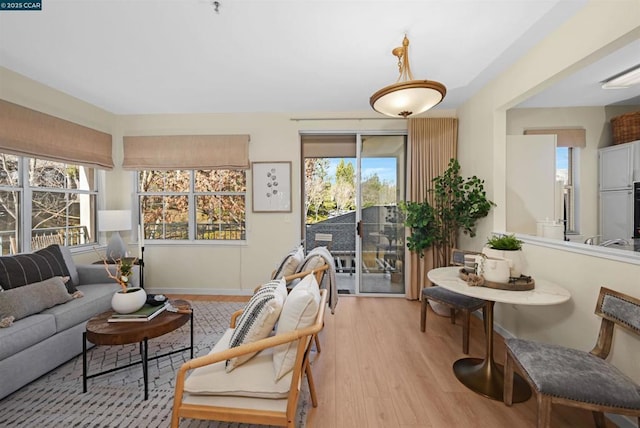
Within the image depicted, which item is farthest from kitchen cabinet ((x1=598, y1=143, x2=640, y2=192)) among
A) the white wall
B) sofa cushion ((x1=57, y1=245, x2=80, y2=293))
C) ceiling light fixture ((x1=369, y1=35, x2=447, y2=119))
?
sofa cushion ((x1=57, y1=245, x2=80, y2=293))

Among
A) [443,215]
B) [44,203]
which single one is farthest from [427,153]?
[44,203]

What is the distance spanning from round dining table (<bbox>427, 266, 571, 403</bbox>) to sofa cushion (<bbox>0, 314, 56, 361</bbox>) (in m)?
3.01

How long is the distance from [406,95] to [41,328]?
10.7 feet

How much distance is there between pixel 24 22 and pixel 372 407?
12.6 ft

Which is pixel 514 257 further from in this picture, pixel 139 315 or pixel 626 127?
pixel 626 127

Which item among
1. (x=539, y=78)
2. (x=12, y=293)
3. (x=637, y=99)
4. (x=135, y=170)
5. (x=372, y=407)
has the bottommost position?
(x=372, y=407)

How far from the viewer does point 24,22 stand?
196cm

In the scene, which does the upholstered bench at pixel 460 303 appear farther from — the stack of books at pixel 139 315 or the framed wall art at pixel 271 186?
the stack of books at pixel 139 315

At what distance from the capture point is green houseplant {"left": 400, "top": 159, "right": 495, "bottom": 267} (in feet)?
10.2

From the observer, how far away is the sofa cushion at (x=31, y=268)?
2139 millimetres

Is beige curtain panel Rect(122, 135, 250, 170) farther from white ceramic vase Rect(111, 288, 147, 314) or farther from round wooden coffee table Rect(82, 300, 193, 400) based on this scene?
round wooden coffee table Rect(82, 300, 193, 400)

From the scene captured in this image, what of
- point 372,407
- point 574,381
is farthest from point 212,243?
point 574,381

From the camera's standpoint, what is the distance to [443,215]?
3.34m

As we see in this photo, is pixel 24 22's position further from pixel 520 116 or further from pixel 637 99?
pixel 637 99
